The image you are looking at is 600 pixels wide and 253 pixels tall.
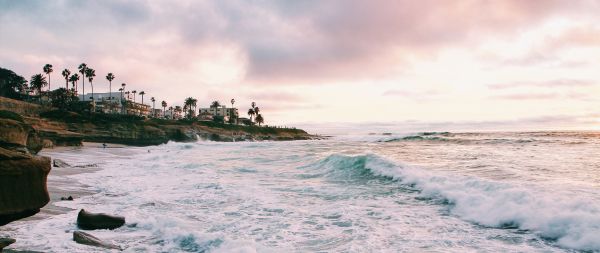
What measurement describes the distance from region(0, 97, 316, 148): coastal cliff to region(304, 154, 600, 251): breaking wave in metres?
47.0

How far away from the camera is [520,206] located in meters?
9.66

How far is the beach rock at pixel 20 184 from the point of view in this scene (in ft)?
23.8

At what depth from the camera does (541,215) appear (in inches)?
346

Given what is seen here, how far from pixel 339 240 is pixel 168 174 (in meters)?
14.2

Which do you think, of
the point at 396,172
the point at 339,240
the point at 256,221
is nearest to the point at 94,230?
the point at 256,221

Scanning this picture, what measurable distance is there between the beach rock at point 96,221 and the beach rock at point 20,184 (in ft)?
2.88

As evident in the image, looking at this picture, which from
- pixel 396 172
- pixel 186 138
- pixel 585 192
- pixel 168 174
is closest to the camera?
pixel 585 192

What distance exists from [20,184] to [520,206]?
460 inches

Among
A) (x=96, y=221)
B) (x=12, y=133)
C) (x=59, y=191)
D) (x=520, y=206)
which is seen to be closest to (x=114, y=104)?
(x=59, y=191)

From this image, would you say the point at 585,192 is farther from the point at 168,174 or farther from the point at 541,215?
the point at 168,174

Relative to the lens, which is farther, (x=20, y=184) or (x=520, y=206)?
(x=520, y=206)

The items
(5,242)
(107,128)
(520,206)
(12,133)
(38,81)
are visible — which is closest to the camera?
(5,242)

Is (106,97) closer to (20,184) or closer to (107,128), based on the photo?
(107,128)

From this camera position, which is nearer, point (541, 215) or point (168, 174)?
point (541, 215)
